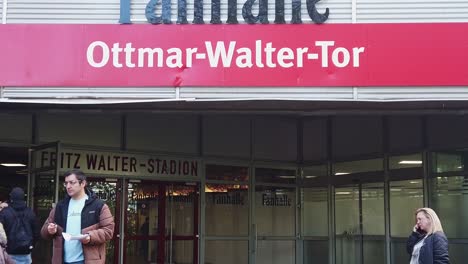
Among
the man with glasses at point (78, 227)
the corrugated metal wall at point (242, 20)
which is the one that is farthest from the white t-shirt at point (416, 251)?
the man with glasses at point (78, 227)

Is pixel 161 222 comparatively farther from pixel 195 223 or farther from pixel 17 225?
pixel 17 225

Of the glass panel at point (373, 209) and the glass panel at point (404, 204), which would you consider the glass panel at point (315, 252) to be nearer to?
the glass panel at point (373, 209)

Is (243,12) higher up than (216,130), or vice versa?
(243,12)

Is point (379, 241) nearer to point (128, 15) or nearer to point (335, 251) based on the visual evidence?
point (335, 251)

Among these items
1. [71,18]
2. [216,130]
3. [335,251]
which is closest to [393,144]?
[335,251]

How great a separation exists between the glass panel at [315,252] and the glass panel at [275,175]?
1394 mm

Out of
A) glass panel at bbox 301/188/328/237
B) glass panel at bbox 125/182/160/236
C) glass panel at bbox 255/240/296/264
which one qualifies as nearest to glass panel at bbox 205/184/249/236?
glass panel at bbox 255/240/296/264

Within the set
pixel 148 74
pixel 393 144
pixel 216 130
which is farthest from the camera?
pixel 216 130

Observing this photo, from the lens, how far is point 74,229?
5777 mm

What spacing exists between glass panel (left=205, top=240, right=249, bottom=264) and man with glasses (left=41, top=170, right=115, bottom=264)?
22.8 feet

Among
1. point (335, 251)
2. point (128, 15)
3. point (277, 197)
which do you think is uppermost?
point (128, 15)

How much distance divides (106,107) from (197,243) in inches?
200

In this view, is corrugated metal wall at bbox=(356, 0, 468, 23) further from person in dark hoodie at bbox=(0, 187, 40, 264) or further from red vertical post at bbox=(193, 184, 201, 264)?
red vertical post at bbox=(193, 184, 201, 264)

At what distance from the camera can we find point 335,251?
42.7 ft
